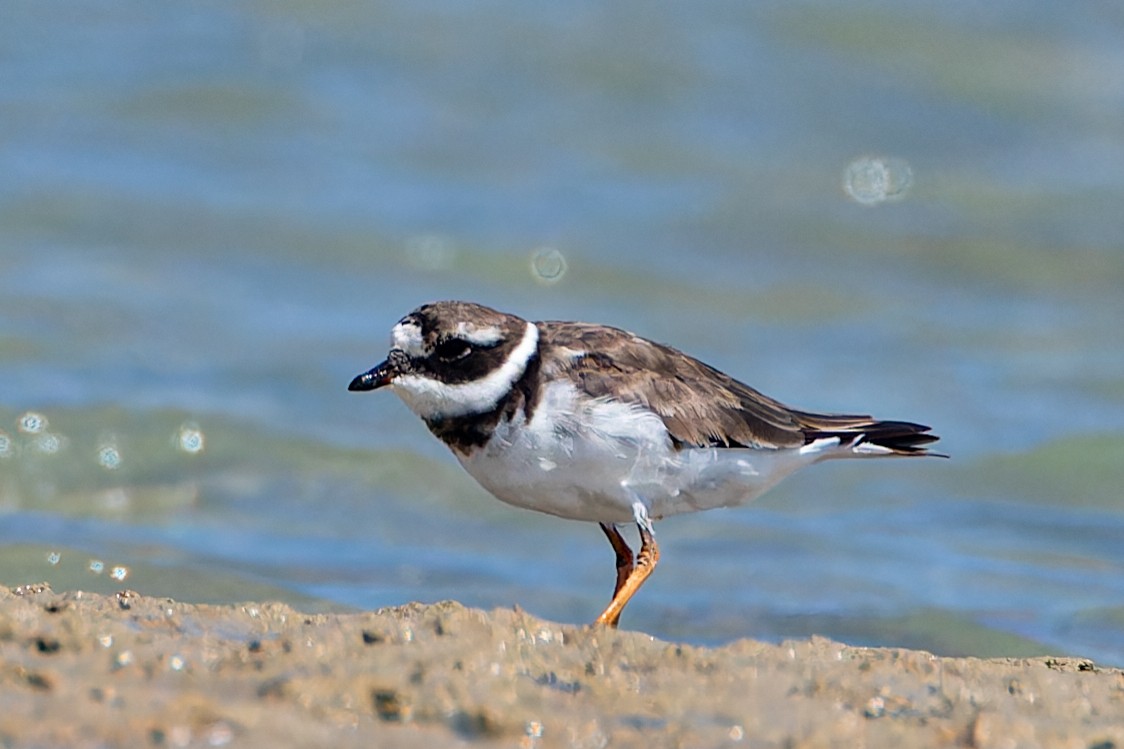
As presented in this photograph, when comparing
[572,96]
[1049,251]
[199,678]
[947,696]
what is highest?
[572,96]

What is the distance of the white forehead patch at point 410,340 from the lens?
609cm

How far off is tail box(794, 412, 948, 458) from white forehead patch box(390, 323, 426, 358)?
1.68m

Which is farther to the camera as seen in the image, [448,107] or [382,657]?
[448,107]

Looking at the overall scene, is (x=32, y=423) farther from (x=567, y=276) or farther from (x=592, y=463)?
(x=592, y=463)

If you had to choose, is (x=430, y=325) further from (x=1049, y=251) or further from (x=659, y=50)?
(x=659, y=50)

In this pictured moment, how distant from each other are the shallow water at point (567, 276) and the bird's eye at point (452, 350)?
9.56 ft

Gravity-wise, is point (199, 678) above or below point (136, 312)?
below

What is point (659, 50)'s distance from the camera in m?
19.4

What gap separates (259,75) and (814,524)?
34.0 ft

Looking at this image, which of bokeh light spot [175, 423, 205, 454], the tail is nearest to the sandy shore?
the tail

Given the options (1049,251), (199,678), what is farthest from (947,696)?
(1049,251)

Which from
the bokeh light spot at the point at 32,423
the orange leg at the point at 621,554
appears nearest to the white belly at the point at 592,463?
the orange leg at the point at 621,554

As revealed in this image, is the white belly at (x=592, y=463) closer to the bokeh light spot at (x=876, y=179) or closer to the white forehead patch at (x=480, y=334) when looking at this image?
the white forehead patch at (x=480, y=334)

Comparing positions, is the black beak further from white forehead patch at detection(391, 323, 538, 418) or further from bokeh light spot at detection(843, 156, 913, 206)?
bokeh light spot at detection(843, 156, 913, 206)
